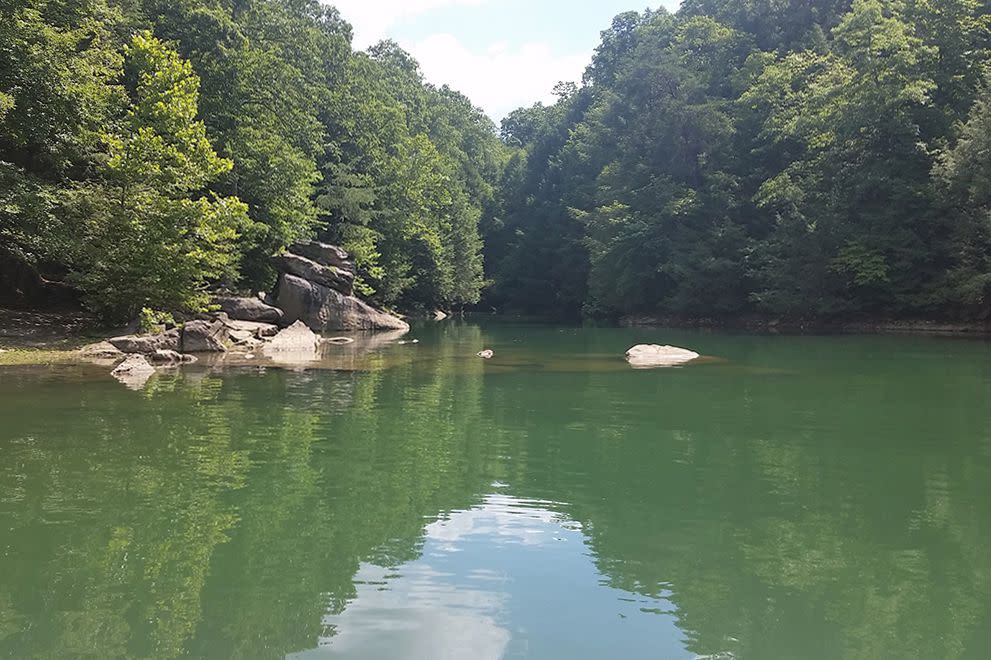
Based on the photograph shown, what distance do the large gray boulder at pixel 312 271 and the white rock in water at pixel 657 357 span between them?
54.7 feet

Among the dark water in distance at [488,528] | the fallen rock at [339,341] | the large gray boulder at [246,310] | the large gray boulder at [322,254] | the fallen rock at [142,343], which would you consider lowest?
the dark water in distance at [488,528]

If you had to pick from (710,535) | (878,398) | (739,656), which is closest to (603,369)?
(878,398)

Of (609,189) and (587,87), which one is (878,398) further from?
(587,87)

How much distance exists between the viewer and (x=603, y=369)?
21266mm

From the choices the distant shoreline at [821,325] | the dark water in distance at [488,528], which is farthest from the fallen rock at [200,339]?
the distant shoreline at [821,325]

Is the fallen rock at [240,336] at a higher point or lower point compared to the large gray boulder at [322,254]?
lower

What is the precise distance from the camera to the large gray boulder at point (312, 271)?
35.7m

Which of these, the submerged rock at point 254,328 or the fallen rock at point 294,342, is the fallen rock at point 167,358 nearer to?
the fallen rock at point 294,342

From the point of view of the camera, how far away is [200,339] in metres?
23.9

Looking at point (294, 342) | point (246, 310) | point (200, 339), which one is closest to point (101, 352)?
point (200, 339)

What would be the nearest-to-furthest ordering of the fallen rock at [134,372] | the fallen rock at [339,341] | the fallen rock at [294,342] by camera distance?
the fallen rock at [134,372] → the fallen rock at [294,342] → the fallen rock at [339,341]

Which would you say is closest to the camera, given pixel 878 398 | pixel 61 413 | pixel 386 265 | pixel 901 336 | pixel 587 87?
pixel 61 413

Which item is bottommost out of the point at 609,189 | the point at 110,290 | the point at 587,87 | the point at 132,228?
the point at 110,290

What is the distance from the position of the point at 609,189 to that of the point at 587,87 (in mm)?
28361
